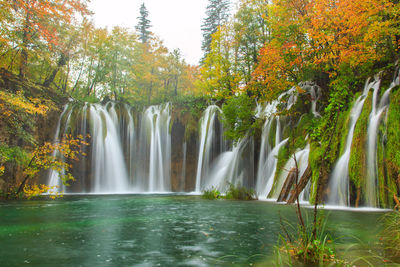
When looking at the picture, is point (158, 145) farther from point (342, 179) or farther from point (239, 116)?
point (342, 179)

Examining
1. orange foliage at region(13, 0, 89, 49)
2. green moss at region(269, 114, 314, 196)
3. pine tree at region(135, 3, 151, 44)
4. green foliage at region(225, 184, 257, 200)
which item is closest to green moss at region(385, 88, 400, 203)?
green moss at region(269, 114, 314, 196)

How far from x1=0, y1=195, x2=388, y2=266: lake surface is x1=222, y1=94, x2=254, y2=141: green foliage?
10119 mm

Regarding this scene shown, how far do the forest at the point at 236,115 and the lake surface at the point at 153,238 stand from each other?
1.42 feet

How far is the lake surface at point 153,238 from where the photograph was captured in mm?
4023

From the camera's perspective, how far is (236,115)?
1820cm

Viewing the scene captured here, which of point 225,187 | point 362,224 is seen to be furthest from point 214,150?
point 362,224

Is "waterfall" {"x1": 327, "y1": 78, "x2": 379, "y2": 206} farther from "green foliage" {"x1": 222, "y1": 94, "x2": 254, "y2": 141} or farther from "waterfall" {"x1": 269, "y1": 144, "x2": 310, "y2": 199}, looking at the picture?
"green foliage" {"x1": 222, "y1": 94, "x2": 254, "y2": 141}

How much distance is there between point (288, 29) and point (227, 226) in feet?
44.4

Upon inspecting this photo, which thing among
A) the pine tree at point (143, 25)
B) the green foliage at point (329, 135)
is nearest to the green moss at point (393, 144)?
the green foliage at point (329, 135)

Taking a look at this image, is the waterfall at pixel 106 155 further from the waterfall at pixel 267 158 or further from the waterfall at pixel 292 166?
the waterfall at pixel 292 166

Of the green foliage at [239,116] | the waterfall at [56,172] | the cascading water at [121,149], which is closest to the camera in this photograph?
the green foliage at [239,116]

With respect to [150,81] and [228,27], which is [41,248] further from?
[150,81]

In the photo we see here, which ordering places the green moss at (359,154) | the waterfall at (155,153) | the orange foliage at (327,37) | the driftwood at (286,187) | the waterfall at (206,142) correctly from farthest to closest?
the waterfall at (155,153) < the waterfall at (206,142) < the orange foliage at (327,37) < the driftwood at (286,187) < the green moss at (359,154)

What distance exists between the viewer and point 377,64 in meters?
13.9
